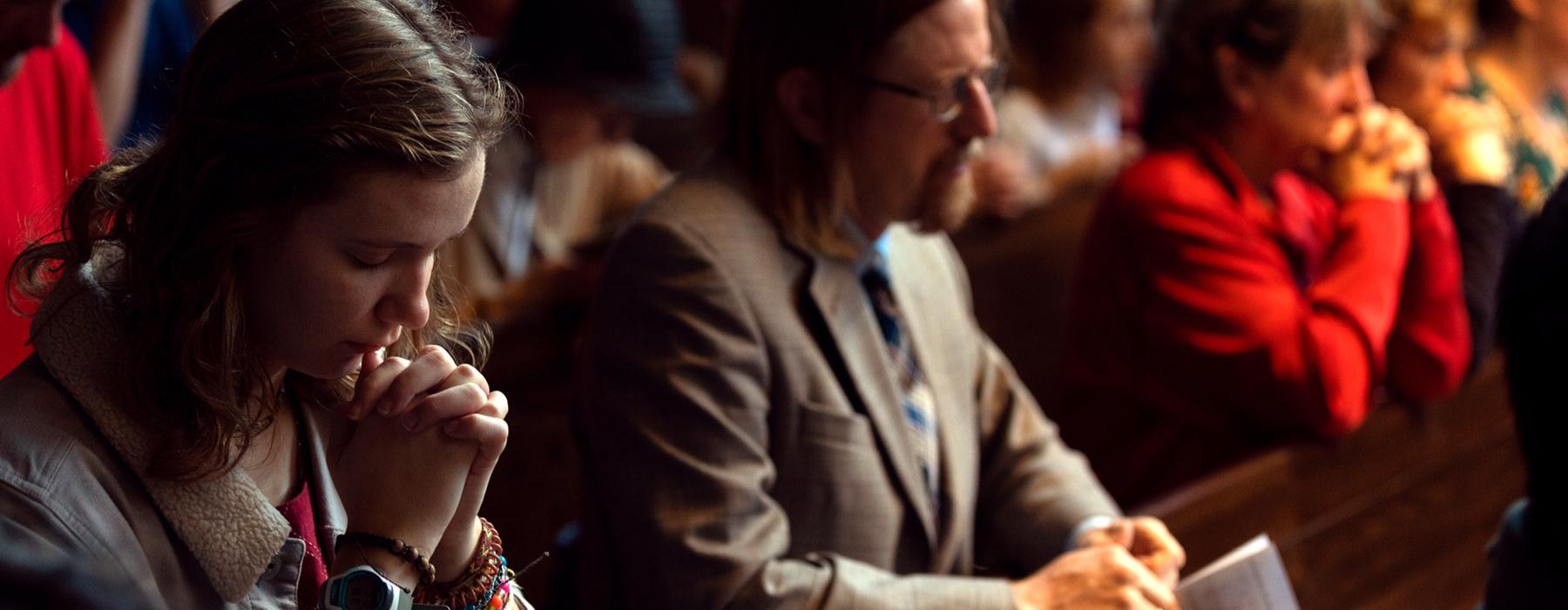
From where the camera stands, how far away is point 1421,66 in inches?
128

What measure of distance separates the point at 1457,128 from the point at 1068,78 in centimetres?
184

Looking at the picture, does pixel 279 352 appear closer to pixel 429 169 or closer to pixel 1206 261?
pixel 429 169

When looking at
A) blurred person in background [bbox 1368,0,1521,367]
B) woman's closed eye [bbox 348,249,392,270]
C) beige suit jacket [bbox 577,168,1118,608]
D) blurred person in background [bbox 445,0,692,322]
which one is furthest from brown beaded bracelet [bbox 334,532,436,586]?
blurred person in background [bbox 1368,0,1521,367]

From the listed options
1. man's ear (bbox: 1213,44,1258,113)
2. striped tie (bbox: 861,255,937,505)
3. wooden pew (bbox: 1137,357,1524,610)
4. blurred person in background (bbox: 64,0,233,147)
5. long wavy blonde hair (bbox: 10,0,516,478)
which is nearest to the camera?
long wavy blonde hair (bbox: 10,0,516,478)

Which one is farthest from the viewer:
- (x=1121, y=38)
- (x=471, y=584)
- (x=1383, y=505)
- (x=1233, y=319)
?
(x=1121, y=38)

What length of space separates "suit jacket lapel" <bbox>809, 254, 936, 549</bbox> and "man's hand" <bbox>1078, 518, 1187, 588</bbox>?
0.74ft

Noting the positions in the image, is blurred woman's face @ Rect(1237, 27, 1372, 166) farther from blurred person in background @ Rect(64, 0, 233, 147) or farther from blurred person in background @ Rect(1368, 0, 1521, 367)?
blurred person in background @ Rect(64, 0, 233, 147)

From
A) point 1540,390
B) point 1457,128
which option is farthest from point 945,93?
point 1457,128

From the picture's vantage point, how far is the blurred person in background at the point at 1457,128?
3.13 meters

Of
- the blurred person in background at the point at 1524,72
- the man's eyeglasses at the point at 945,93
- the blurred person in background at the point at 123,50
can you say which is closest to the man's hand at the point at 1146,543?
the man's eyeglasses at the point at 945,93

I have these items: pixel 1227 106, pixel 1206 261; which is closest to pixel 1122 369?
pixel 1206 261

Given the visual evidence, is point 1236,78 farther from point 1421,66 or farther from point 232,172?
point 232,172

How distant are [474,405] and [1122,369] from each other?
1.81 m

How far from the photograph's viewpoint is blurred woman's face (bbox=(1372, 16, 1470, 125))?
3.22 metres
